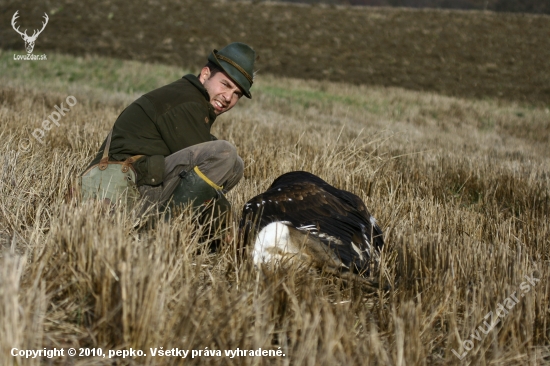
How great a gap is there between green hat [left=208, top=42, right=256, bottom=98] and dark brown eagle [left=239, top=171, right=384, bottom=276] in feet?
2.72

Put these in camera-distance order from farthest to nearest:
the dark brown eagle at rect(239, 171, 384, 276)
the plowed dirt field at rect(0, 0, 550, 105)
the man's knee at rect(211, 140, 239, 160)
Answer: the plowed dirt field at rect(0, 0, 550, 105) < the man's knee at rect(211, 140, 239, 160) < the dark brown eagle at rect(239, 171, 384, 276)

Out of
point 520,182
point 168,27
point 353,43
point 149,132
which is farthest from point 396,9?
point 149,132

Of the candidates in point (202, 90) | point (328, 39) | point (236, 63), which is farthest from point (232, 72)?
point (328, 39)

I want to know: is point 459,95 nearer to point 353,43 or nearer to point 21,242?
point 353,43

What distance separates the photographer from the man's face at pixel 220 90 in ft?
13.6

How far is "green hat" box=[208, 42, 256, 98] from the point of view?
4086 millimetres

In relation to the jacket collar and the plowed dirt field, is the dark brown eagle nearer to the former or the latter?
the jacket collar

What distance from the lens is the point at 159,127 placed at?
13.2ft

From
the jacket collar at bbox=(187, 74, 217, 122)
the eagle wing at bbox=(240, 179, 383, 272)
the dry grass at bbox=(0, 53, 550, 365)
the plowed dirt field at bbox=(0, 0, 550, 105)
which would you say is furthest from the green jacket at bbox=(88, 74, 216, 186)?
the plowed dirt field at bbox=(0, 0, 550, 105)

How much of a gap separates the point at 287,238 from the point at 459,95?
19019 mm

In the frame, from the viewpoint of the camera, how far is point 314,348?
2.23 metres

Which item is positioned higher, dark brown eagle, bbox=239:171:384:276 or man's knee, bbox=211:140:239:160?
man's knee, bbox=211:140:239:160

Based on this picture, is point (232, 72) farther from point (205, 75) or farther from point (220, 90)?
point (205, 75)

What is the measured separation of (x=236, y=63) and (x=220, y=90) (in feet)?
0.74
